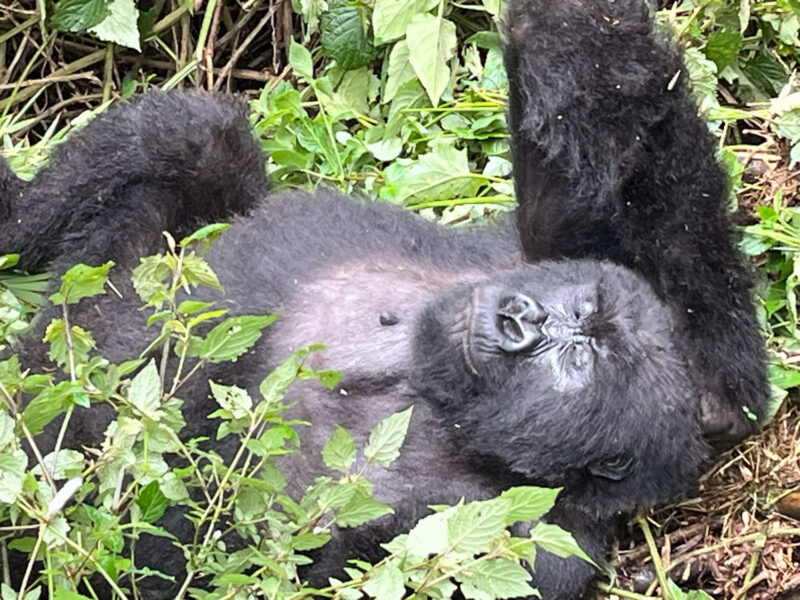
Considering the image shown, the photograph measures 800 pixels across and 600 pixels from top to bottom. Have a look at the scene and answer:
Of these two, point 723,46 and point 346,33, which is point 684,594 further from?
point 346,33

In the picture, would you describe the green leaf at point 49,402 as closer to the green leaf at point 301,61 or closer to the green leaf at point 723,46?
the green leaf at point 301,61

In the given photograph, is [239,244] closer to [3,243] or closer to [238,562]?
[3,243]

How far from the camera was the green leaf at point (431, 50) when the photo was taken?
135 inches

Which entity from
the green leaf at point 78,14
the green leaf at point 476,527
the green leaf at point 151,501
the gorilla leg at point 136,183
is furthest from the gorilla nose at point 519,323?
the green leaf at point 78,14

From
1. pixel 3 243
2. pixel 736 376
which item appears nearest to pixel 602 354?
pixel 736 376

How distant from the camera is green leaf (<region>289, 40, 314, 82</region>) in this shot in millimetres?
3559

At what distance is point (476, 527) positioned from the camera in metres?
1.59

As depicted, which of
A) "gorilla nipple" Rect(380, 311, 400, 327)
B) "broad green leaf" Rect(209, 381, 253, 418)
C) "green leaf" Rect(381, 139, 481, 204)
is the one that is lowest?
"green leaf" Rect(381, 139, 481, 204)

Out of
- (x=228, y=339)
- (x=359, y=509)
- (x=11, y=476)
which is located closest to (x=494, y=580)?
(x=359, y=509)

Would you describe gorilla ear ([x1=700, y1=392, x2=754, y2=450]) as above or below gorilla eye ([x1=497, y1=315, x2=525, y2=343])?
below

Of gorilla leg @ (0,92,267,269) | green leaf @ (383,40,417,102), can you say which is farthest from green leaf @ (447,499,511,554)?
green leaf @ (383,40,417,102)

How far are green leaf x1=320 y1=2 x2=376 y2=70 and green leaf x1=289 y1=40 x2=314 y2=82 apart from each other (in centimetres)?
10

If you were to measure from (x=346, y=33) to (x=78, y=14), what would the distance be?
840 mm

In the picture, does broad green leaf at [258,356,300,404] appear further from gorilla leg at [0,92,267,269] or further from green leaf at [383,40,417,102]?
green leaf at [383,40,417,102]
